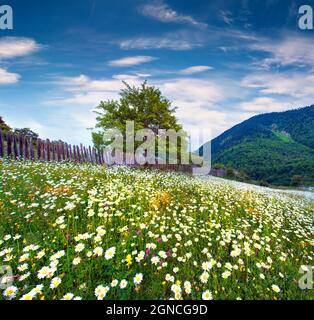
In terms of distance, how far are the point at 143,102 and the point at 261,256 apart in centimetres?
1646

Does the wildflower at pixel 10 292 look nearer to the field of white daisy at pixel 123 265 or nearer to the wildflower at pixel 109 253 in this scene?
the field of white daisy at pixel 123 265

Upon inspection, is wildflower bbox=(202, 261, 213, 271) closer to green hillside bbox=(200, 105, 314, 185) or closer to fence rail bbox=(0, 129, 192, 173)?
fence rail bbox=(0, 129, 192, 173)

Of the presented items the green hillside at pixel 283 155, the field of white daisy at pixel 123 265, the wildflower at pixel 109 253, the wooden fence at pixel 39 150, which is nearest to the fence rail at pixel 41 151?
the wooden fence at pixel 39 150

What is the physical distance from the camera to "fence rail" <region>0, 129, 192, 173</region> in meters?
11.7

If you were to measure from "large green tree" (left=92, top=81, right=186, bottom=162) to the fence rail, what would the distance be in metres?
2.80

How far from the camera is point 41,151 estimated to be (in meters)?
13.4

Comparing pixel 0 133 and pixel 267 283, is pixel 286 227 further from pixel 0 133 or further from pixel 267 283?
pixel 0 133

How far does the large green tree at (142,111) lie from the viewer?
16862 mm

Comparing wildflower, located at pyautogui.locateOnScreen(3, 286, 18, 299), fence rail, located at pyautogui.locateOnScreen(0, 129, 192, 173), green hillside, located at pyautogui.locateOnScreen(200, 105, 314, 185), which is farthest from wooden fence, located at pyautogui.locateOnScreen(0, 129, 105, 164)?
green hillside, located at pyautogui.locateOnScreen(200, 105, 314, 185)

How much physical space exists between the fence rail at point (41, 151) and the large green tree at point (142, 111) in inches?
110

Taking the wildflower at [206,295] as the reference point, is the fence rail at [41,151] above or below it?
above

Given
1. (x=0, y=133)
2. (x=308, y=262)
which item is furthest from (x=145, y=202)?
(x=0, y=133)
